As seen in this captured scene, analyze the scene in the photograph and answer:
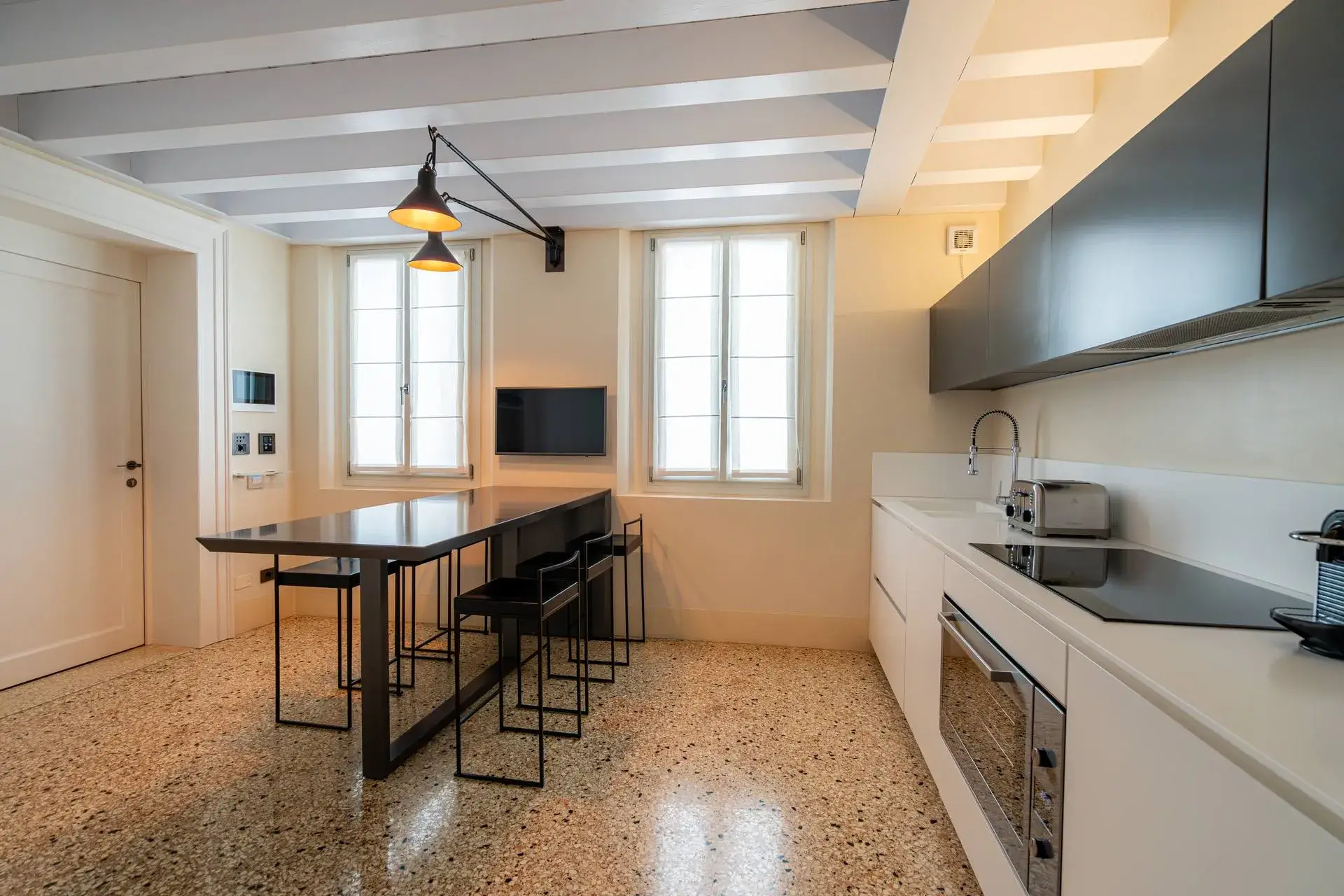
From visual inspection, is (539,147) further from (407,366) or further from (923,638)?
(923,638)

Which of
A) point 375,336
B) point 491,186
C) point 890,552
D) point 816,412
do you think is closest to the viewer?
point 890,552

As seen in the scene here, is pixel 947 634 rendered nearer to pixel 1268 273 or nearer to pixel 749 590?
pixel 1268 273

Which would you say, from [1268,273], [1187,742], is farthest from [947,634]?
[1268,273]

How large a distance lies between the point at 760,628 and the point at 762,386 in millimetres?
1528

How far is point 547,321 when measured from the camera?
393 cm

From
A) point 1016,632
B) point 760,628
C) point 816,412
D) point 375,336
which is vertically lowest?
point 760,628

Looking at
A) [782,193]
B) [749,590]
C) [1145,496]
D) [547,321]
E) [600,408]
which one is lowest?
[749,590]

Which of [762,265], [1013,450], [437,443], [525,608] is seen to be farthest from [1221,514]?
[437,443]

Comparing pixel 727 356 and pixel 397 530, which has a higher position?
pixel 727 356

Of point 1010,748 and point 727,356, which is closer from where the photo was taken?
point 1010,748

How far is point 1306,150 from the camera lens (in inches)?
37.9

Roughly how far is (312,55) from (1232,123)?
8.59 feet

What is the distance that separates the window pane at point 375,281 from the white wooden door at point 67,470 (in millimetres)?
1230

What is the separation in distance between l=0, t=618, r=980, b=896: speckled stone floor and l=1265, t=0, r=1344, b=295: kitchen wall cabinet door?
174cm
